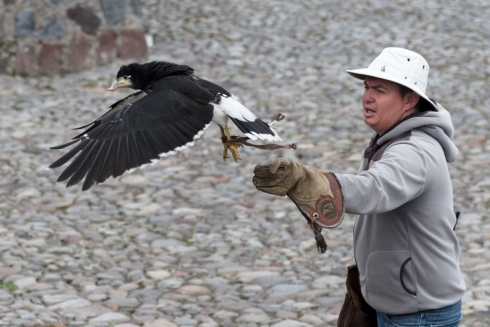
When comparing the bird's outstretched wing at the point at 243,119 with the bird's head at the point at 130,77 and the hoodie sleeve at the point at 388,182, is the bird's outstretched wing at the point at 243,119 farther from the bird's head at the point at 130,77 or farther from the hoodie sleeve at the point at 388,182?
the hoodie sleeve at the point at 388,182

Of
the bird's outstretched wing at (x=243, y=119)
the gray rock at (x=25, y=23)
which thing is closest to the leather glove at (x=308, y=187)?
the bird's outstretched wing at (x=243, y=119)

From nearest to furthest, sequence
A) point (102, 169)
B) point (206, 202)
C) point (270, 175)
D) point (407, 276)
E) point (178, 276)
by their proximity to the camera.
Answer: point (270, 175) < point (407, 276) < point (102, 169) < point (178, 276) < point (206, 202)

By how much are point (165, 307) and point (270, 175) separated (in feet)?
10.1

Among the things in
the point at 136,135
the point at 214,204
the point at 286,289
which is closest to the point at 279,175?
the point at 136,135

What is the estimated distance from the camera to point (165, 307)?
5.53m

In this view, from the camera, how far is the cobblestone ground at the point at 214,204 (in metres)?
5.61

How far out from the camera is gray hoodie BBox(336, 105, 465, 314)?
10.3 feet

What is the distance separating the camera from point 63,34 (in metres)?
10.7

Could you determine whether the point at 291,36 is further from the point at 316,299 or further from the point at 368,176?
the point at 368,176

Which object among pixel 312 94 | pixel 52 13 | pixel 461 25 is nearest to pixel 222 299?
pixel 312 94

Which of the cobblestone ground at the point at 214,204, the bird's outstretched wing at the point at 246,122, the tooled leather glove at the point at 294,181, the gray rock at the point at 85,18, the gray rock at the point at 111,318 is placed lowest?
the gray rock at the point at 111,318

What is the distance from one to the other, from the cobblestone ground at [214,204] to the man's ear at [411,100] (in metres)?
2.38

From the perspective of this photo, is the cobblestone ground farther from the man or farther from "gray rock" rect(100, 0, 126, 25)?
the man

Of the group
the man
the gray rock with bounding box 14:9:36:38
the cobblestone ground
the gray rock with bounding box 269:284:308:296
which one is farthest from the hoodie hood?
the gray rock with bounding box 14:9:36:38
